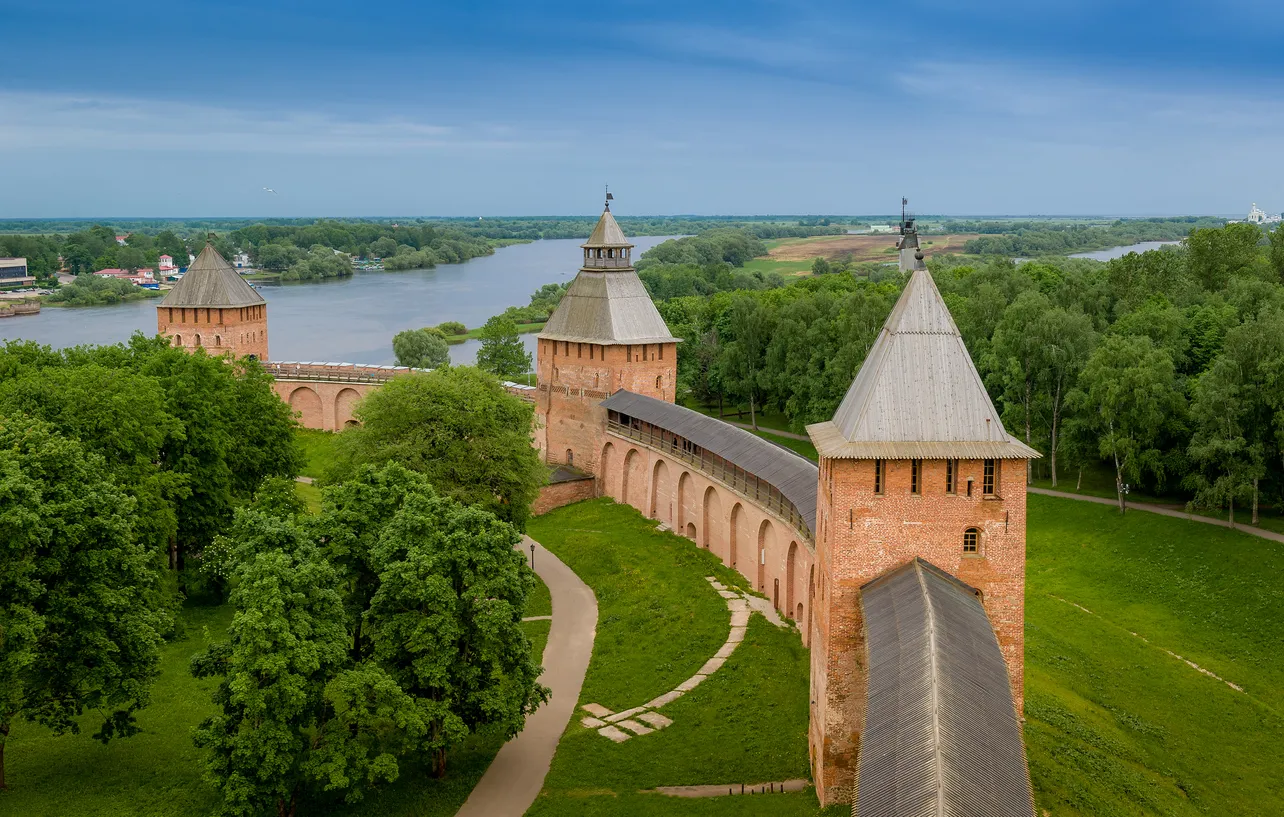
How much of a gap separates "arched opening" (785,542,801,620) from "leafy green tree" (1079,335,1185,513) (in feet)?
48.2

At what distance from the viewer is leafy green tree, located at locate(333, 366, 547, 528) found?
30.8 metres

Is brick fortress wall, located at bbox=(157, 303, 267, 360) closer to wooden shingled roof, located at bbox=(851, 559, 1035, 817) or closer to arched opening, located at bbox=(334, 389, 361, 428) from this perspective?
arched opening, located at bbox=(334, 389, 361, 428)

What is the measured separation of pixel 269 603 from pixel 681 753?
26.4 ft

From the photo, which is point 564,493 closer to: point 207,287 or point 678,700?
point 678,700

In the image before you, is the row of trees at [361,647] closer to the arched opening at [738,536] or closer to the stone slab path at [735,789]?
the stone slab path at [735,789]

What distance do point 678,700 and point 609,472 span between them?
18384 millimetres

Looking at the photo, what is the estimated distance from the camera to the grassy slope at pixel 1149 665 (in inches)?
824

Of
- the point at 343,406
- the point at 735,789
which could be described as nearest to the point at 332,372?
the point at 343,406

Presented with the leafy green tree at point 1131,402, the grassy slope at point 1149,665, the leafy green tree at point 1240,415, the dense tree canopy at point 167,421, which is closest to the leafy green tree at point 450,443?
the dense tree canopy at point 167,421

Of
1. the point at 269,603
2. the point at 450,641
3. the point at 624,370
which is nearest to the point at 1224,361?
the point at 624,370

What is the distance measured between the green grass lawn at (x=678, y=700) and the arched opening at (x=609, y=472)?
600cm

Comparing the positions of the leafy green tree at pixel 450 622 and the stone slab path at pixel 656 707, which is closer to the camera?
the leafy green tree at pixel 450 622

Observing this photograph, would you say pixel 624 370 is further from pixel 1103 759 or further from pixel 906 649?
pixel 906 649

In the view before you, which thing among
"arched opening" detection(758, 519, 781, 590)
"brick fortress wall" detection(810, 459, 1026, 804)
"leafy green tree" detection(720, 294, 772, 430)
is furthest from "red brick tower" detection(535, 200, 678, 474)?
"brick fortress wall" detection(810, 459, 1026, 804)
